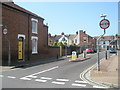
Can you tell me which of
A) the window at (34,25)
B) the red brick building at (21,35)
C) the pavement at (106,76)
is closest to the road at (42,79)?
the pavement at (106,76)

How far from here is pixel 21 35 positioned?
18.3 metres

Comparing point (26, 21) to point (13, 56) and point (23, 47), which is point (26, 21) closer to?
point (23, 47)

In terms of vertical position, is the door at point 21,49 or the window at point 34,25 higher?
the window at point 34,25

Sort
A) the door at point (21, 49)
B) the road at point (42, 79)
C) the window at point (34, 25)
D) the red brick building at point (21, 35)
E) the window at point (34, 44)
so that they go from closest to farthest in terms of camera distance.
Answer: the road at point (42, 79)
the red brick building at point (21, 35)
the door at point (21, 49)
the window at point (34, 44)
the window at point (34, 25)

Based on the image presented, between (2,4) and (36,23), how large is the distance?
24.0 ft

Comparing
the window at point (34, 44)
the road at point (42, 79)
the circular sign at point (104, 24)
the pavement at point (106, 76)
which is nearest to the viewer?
the road at point (42, 79)

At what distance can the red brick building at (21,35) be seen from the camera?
15.8 metres

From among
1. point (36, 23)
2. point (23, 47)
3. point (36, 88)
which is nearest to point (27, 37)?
point (23, 47)

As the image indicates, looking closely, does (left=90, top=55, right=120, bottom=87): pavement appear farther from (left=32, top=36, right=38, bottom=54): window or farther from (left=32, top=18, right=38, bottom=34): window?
(left=32, top=18, right=38, bottom=34): window

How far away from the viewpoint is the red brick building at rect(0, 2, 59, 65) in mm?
15845

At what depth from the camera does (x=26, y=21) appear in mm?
19531

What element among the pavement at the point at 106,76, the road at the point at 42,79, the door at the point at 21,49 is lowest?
the road at the point at 42,79

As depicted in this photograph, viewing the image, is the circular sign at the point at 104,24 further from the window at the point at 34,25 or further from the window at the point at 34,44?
the window at the point at 34,25

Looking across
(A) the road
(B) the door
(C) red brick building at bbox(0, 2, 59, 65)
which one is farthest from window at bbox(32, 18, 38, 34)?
(A) the road
